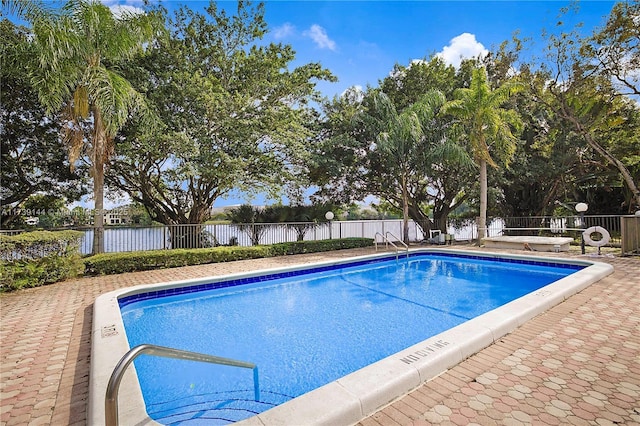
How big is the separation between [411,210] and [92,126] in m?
15.9

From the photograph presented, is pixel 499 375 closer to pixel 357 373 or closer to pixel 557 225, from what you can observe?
pixel 357 373

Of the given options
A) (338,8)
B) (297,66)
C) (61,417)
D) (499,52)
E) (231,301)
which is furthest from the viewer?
(499,52)

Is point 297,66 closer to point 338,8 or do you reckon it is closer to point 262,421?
point 338,8

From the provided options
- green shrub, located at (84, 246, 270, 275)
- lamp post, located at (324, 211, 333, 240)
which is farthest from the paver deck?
lamp post, located at (324, 211, 333, 240)

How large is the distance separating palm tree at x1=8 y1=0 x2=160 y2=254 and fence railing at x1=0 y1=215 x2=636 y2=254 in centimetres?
99

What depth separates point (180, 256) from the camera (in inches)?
395

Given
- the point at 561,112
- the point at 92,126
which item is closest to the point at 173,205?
the point at 92,126

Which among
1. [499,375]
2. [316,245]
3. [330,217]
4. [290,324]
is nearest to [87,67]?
[290,324]

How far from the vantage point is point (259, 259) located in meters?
11.6

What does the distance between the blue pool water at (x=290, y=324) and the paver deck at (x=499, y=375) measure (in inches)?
33.0

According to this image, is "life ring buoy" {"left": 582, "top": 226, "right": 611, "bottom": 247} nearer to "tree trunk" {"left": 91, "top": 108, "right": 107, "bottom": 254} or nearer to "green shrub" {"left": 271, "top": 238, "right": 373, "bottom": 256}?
"green shrub" {"left": 271, "top": 238, "right": 373, "bottom": 256}

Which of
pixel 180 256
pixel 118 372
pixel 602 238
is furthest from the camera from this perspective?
pixel 602 238

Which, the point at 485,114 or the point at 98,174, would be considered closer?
the point at 98,174

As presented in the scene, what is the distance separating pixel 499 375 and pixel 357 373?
4.59 feet
